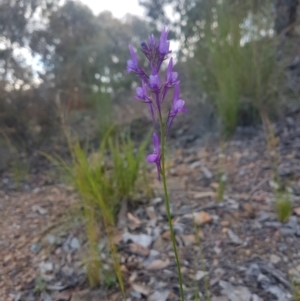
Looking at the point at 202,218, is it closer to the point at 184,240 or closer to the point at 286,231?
the point at 184,240

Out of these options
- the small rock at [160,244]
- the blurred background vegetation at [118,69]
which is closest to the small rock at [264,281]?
the small rock at [160,244]

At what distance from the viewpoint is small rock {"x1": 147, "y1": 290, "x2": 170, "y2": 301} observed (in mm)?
1807

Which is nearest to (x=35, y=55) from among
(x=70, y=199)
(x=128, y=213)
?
(x=70, y=199)

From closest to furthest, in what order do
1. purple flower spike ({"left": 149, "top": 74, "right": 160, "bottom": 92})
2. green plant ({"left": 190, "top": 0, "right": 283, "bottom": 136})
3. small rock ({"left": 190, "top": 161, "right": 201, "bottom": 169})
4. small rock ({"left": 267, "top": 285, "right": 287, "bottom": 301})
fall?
purple flower spike ({"left": 149, "top": 74, "right": 160, "bottom": 92})
small rock ({"left": 267, "top": 285, "right": 287, "bottom": 301})
small rock ({"left": 190, "top": 161, "right": 201, "bottom": 169})
green plant ({"left": 190, "top": 0, "right": 283, "bottom": 136})

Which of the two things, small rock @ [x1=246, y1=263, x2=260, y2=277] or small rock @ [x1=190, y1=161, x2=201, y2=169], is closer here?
small rock @ [x1=246, y1=263, x2=260, y2=277]

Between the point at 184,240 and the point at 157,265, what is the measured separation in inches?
8.4

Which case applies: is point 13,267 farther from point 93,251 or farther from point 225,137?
point 225,137

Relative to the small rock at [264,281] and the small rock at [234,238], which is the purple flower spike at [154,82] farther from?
the small rock at [234,238]

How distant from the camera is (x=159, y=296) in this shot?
1819 millimetres

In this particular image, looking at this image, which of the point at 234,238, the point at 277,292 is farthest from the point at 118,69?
the point at 277,292

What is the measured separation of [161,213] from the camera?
7.92 ft

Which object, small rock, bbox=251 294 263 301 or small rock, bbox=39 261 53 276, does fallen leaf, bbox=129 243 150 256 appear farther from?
small rock, bbox=251 294 263 301

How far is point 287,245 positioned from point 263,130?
1.41 meters

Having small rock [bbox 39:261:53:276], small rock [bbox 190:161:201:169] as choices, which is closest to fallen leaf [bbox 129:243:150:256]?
small rock [bbox 39:261:53:276]
